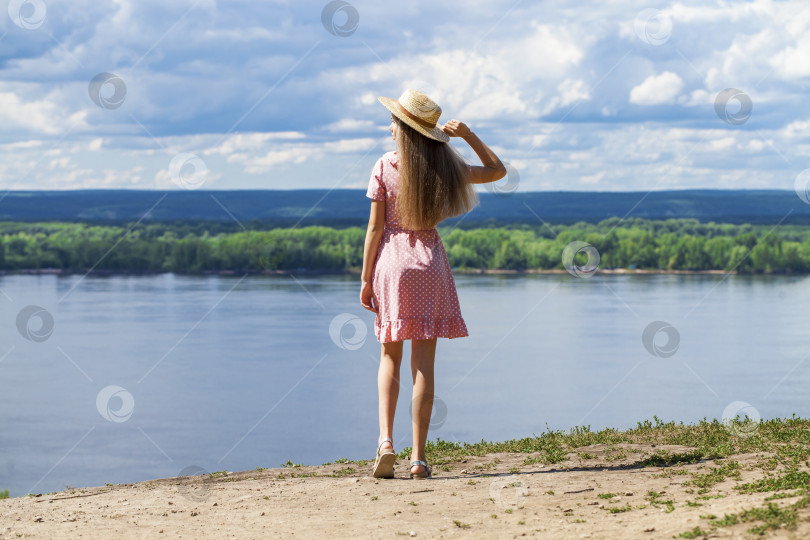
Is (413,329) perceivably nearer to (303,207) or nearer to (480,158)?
(480,158)

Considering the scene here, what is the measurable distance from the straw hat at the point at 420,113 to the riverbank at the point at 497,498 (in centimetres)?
181

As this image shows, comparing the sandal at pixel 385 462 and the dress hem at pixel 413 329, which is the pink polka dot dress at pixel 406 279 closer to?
the dress hem at pixel 413 329

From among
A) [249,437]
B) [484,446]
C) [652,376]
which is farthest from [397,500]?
[652,376]

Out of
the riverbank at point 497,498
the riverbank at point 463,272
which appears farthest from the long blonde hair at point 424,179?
the riverbank at point 463,272

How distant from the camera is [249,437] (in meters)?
27.3

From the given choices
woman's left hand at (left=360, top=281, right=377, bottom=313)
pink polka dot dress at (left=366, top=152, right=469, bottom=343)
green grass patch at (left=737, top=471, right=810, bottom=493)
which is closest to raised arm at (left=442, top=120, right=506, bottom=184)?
pink polka dot dress at (left=366, top=152, right=469, bottom=343)

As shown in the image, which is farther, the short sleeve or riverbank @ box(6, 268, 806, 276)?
riverbank @ box(6, 268, 806, 276)

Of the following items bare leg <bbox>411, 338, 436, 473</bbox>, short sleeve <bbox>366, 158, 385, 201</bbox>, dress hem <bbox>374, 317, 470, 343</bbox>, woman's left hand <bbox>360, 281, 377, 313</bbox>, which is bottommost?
bare leg <bbox>411, 338, 436, 473</bbox>

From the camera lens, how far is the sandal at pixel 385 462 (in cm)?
485

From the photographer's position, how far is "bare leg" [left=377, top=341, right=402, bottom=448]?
16.0 feet

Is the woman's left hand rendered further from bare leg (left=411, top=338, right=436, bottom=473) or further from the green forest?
the green forest

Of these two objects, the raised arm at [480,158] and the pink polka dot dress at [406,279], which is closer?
the pink polka dot dress at [406,279]

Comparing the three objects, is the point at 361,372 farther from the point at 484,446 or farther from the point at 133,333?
the point at 484,446

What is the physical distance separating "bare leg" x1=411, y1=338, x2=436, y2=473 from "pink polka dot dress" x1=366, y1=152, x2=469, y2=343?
0.08m
